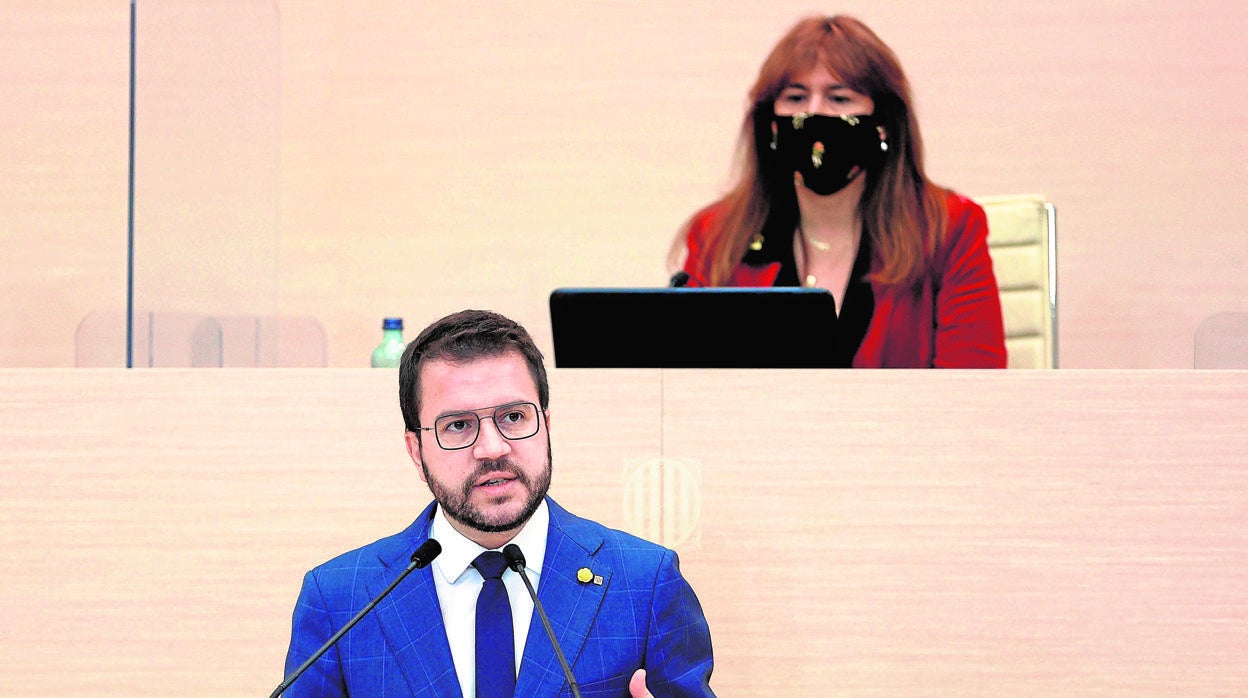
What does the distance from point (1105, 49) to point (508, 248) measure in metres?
1.63

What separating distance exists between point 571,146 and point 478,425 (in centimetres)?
215

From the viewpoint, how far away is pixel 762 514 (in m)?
1.70

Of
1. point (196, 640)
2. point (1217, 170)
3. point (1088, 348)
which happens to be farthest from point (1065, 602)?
point (1217, 170)

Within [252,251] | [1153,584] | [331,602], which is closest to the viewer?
[331,602]

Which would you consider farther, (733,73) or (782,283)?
(733,73)

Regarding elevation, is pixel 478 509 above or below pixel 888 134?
below

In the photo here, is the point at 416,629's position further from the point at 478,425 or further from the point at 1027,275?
the point at 1027,275

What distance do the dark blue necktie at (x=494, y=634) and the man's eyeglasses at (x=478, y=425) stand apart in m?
0.14

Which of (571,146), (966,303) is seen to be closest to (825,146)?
(966,303)

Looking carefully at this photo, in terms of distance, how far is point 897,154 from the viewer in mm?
2418

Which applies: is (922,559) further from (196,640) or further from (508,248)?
(508,248)

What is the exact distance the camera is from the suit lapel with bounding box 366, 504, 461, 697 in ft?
4.43

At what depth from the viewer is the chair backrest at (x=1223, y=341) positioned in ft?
9.93

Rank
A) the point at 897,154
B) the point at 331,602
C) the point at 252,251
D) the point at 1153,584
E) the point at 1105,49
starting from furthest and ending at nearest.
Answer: the point at 1105,49 < the point at 252,251 < the point at 897,154 < the point at 1153,584 < the point at 331,602
